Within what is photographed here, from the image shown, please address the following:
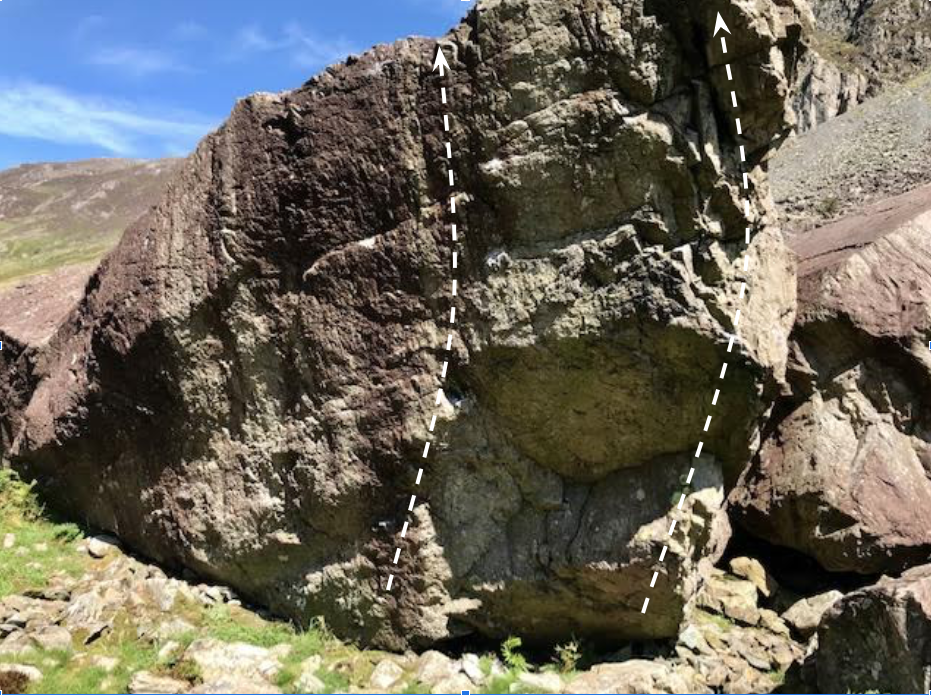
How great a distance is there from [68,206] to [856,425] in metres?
146

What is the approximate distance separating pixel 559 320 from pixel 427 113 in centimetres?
296

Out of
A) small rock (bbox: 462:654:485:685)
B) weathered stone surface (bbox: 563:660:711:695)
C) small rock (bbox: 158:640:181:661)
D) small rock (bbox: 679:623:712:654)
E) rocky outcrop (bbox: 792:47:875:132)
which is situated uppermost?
rocky outcrop (bbox: 792:47:875:132)

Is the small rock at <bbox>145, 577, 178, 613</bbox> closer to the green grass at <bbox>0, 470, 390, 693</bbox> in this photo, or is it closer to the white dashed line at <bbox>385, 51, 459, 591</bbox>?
the green grass at <bbox>0, 470, 390, 693</bbox>

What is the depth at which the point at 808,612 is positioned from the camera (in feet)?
34.0

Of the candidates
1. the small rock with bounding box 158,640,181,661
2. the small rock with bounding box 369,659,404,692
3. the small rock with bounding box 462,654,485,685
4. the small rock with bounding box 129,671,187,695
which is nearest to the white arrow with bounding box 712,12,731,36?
the small rock with bounding box 462,654,485,685

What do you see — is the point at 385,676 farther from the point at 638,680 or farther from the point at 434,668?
the point at 638,680

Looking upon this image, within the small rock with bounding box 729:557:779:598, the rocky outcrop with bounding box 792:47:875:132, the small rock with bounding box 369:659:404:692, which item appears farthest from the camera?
the rocky outcrop with bounding box 792:47:875:132

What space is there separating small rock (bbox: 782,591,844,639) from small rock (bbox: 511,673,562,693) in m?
3.18

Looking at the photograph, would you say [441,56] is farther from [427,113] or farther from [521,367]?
[521,367]

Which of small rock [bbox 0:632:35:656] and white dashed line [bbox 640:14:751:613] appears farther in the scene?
small rock [bbox 0:632:35:656]

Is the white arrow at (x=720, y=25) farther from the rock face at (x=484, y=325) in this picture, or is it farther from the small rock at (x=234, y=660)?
the small rock at (x=234, y=660)

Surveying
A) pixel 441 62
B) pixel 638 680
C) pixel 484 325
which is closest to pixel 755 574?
pixel 638 680

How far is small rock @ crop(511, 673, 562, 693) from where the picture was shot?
29.8 feet

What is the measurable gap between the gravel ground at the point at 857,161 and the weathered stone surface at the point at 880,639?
1503 cm
